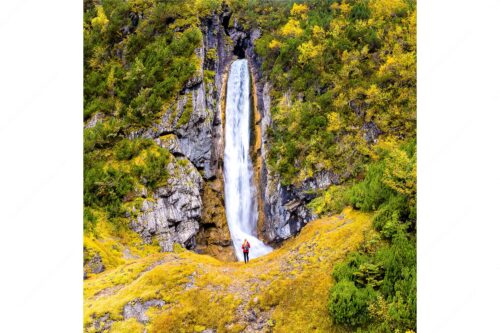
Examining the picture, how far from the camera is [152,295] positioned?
916 centimetres

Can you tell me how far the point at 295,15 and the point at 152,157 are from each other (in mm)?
9942

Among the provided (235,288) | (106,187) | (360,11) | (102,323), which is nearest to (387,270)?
(235,288)

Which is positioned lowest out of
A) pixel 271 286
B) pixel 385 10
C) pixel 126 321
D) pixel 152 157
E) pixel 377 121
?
pixel 126 321

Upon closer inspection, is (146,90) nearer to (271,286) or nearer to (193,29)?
(193,29)

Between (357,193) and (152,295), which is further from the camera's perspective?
(357,193)

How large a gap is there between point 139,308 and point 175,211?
5899mm

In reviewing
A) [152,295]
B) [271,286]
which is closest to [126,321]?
[152,295]

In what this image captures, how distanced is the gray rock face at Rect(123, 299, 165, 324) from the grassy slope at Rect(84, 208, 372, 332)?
0.13m

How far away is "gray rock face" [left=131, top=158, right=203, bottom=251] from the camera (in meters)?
13.6

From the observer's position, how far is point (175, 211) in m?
14.4

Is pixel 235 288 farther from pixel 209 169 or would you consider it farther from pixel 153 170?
pixel 209 169

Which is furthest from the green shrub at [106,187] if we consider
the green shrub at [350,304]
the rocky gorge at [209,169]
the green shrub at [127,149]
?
the green shrub at [350,304]

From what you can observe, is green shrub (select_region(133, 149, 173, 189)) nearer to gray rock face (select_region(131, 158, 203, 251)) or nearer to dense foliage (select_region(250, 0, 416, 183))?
gray rock face (select_region(131, 158, 203, 251))

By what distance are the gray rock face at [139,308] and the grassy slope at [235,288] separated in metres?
0.13
